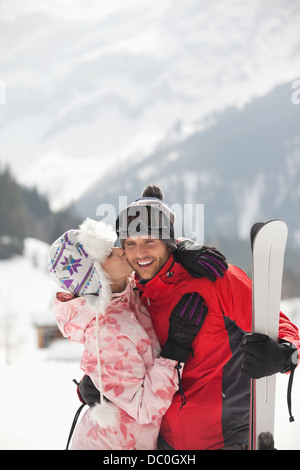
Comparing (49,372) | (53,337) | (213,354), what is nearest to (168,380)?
(213,354)

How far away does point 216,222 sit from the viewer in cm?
13850

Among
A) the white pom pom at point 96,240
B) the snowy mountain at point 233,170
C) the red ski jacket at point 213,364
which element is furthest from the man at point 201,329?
the snowy mountain at point 233,170

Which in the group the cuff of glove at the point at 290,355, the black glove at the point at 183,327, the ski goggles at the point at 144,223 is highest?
the ski goggles at the point at 144,223

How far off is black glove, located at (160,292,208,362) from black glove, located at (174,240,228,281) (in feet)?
0.40

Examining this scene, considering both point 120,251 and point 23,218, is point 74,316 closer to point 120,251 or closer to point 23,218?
point 120,251

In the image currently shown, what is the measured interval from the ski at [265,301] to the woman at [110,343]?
329mm

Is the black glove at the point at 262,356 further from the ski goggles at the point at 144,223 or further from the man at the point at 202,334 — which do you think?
the ski goggles at the point at 144,223

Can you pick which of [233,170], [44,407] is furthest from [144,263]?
[233,170]

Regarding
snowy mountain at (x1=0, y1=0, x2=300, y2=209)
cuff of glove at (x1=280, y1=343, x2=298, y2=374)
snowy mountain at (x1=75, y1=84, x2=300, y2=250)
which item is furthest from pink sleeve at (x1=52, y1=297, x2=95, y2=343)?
snowy mountain at (x1=0, y1=0, x2=300, y2=209)

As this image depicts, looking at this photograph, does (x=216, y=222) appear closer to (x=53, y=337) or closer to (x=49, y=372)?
(x=53, y=337)

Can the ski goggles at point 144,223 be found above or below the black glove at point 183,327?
above

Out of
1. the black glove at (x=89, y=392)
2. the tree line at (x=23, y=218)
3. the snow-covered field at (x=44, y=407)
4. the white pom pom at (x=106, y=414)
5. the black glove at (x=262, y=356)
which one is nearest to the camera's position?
the black glove at (x=262, y=356)

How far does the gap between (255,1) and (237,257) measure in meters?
137

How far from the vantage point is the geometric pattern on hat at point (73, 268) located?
1958 mm
